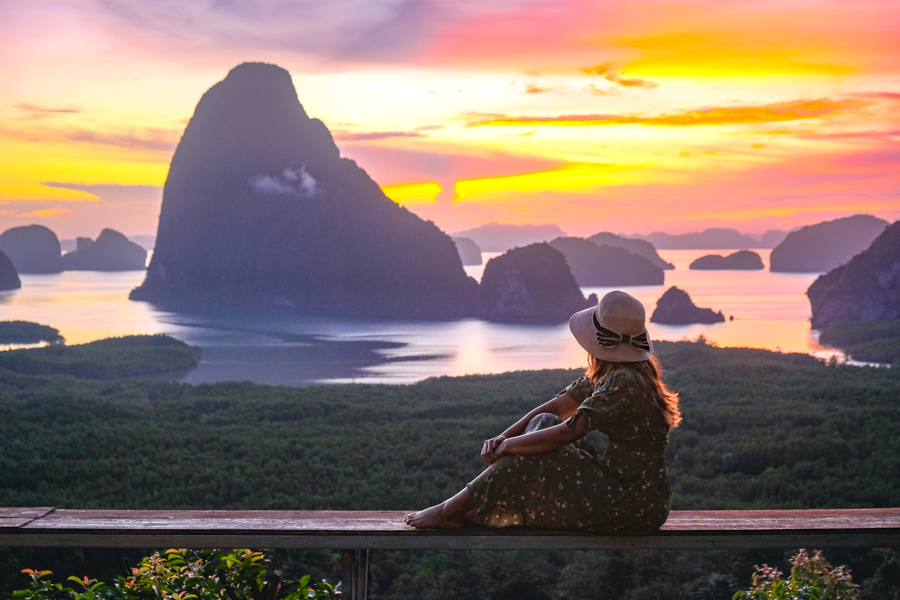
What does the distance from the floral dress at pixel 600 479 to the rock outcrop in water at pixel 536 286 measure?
98.4 metres

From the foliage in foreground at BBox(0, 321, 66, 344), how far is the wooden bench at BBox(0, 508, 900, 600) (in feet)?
207

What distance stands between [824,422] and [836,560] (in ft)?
29.3

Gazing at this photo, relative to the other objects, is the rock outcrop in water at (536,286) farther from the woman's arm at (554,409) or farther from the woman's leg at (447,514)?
the woman's leg at (447,514)

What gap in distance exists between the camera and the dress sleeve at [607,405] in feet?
8.98

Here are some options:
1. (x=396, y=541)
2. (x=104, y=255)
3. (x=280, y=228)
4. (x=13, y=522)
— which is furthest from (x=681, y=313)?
(x=104, y=255)

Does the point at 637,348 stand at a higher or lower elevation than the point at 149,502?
higher

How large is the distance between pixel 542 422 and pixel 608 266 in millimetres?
150936

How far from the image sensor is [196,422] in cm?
1995

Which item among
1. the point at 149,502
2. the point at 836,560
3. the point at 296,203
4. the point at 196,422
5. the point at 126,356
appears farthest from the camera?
the point at 296,203

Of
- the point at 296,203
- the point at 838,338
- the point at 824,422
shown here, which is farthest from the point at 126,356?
the point at 296,203

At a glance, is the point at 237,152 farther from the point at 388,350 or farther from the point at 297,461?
the point at 297,461

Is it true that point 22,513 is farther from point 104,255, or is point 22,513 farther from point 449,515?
point 104,255

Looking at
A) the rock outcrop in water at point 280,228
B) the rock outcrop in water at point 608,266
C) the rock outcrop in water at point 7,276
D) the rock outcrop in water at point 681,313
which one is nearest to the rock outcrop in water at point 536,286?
the rock outcrop in water at point 280,228

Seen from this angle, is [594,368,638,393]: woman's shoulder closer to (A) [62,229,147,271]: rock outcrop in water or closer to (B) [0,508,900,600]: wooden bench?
(B) [0,508,900,600]: wooden bench
